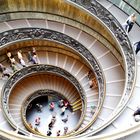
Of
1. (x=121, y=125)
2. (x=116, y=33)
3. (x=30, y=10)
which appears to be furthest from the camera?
(x=30, y=10)

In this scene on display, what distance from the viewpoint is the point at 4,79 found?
2111 centimetres

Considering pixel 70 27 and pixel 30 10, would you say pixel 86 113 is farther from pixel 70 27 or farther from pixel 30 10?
pixel 30 10

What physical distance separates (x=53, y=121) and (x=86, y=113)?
106 inches

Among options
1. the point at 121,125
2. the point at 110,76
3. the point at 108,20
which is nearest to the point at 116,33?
the point at 108,20

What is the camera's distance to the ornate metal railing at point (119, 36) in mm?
16500

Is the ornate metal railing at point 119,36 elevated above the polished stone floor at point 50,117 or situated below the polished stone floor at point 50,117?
above

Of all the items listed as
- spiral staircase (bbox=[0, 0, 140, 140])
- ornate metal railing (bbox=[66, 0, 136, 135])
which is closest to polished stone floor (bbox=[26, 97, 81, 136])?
spiral staircase (bbox=[0, 0, 140, 140])

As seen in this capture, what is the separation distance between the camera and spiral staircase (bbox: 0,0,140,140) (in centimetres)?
1919

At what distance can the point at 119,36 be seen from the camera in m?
18.7

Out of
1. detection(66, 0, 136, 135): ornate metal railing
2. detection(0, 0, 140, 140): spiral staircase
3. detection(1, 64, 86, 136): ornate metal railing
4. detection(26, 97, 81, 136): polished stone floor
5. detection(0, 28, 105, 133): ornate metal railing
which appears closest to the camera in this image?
detection(66, 0, 136, 135): ornate metal railing

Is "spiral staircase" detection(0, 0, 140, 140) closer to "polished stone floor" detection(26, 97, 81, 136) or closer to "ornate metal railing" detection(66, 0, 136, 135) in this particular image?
"ornate metal railing" detection(66, 0, 136, 135)

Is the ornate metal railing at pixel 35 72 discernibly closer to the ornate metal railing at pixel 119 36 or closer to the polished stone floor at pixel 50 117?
the polished stone floor at pixel 50 117

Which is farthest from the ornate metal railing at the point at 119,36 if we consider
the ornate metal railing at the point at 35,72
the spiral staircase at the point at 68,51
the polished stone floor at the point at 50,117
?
the polished stone floor at the point at 50,117

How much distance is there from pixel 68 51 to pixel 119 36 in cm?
460
